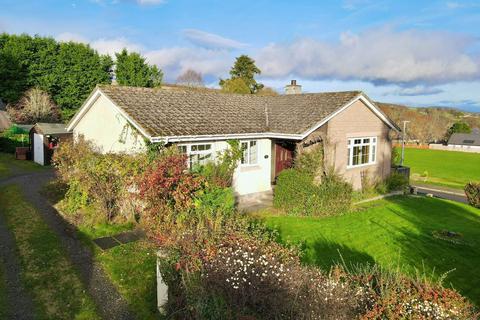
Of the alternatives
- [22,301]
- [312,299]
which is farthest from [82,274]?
[312,299]

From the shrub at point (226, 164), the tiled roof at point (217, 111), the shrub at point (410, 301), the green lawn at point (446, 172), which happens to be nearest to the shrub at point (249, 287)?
the shrub at point (410, 301)

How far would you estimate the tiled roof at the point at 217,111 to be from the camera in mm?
14023

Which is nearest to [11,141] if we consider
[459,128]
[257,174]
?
[257,174]

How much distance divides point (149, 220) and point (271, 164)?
9312 millimetres

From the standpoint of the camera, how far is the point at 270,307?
5.17 meters

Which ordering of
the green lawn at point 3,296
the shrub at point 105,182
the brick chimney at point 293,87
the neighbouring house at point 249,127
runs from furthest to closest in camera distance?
the brick chimney at point 293,87 < the neighbouring house at point 249,127 < the shrub at point 105,182 < the green lawn at point 3,296

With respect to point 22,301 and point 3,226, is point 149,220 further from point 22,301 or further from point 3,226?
point 3,226

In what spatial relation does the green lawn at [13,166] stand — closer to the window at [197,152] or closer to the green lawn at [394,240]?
the window at [197,152]

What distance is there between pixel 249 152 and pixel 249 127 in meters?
1.23

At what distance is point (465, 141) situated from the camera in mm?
83938

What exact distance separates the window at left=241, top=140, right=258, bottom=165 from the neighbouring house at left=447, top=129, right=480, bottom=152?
8135 cm

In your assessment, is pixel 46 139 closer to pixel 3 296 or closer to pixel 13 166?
pixel 13 166

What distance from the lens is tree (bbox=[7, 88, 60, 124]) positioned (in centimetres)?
3766

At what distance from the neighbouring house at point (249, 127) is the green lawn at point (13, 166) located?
6732 mm
